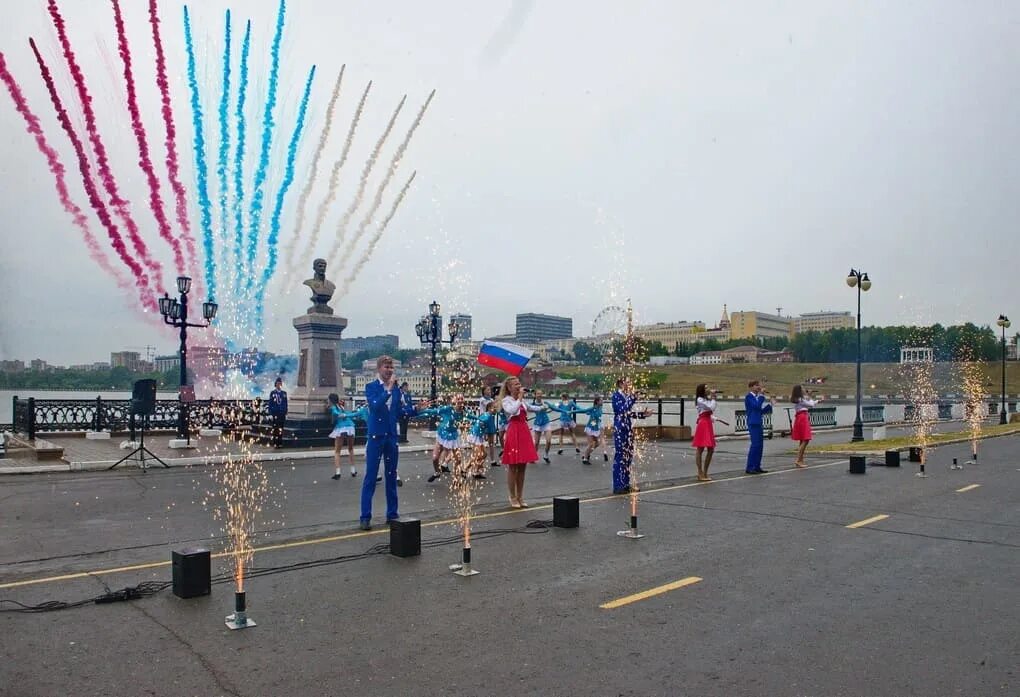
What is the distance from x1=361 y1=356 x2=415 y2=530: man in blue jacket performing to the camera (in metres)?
10.0

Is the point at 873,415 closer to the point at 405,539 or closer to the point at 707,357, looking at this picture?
the point at 405,539

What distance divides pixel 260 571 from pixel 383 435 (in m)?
2.82

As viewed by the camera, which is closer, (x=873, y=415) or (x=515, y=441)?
(x=515, y=441)

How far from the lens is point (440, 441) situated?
1644 cm

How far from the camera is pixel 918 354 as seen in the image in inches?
5541

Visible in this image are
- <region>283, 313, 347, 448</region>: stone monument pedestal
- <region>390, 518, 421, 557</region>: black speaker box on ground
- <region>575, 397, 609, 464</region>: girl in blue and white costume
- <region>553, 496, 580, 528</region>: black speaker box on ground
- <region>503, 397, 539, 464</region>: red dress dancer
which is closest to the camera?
<region>390, 518, 421, 557</region>: black speaker box on ground

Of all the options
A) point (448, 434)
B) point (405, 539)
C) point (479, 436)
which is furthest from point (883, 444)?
point (405, 539)

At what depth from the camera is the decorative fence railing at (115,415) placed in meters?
25.4

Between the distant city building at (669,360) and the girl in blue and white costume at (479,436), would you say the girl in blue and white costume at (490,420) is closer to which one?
the girl in blue and white costume at (479,436)

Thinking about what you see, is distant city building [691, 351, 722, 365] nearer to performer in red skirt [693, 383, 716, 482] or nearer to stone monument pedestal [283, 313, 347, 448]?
stone monument pedestal [283, 313, 347, 448]

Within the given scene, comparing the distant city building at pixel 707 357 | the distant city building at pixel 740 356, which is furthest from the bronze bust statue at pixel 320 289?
the distant city building at pixel 707 357

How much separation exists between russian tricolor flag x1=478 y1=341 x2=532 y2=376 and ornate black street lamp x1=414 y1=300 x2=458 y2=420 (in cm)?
976

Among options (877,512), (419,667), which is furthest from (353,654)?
(877,512)

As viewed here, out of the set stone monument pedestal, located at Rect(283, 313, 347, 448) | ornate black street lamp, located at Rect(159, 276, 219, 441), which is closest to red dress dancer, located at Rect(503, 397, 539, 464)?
stone monument pedestal, located at Rect(283, 313, 347, 448)
